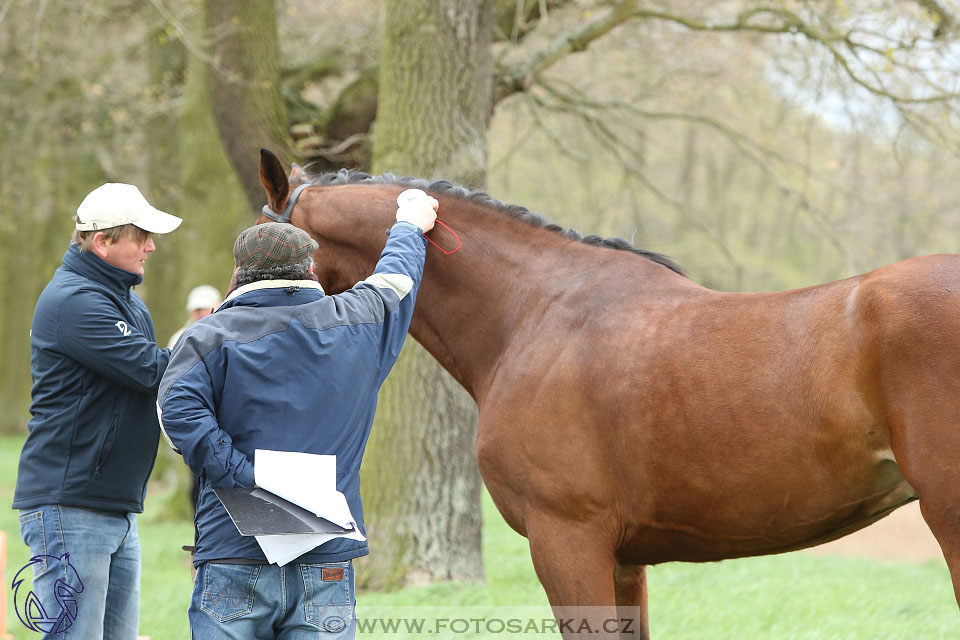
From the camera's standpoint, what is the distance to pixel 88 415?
3064 millimetres

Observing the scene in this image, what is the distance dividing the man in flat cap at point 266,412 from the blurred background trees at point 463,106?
67.9 inches

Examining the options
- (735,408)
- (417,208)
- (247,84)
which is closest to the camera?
(735,408)

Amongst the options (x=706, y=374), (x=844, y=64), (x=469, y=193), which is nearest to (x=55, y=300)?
(x=469, y=193)

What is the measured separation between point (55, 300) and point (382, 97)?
137 inches

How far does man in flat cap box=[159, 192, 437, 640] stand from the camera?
2443mm

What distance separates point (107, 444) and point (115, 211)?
0.84 metres

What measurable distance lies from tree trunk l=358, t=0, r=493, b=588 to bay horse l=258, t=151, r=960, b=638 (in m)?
2.19

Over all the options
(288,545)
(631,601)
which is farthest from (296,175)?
(631,601)

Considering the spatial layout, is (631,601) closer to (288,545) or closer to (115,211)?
(288,545)

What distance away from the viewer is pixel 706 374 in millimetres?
2896

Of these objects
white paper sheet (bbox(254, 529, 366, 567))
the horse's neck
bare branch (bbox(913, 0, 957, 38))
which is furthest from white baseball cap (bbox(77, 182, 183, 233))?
bare branch (bbox(913, 0, 957, 38))

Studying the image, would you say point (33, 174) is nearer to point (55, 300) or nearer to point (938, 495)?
point (55, 300)

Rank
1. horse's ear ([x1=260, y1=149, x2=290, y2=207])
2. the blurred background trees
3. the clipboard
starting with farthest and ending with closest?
the blurred background trees, horse's ear ([x1=260, y1=149, x2=290, y2=207]), the clipboard

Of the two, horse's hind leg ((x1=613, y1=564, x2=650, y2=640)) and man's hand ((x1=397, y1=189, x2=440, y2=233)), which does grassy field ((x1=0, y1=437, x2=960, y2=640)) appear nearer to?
horse's hind leg ((x1=613, y1=564, x2=650, y2=640))
